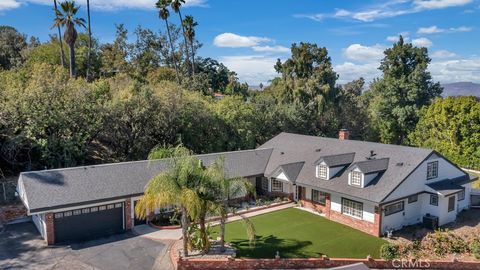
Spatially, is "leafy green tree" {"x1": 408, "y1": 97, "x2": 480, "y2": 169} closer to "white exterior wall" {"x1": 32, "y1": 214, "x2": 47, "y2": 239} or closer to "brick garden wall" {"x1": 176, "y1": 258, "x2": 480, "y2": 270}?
"brick garden wall" {"x1": 176, "y1": 258, "x2": 480, "y2": 270}

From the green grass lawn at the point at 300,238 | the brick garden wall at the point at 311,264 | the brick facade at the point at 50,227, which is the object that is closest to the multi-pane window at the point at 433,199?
the green grass lawn at the point at 300,238

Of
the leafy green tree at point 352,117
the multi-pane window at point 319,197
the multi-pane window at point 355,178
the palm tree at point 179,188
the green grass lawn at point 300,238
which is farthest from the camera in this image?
the leafy green tree at point 352,117

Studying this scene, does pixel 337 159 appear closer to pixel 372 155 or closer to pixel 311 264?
pixel 372 155

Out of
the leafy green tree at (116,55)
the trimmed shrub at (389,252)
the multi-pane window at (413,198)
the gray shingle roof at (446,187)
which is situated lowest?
the trimmed shrub at (389,252)

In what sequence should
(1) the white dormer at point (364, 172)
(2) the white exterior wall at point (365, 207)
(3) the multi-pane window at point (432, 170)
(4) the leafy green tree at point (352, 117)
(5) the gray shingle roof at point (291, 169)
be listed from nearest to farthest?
(2) the white exterior wall at point (365, 207), (1) the white dormer at point (364, 172), (3) the multi-pane window at point (432, 170), (5) the gray shingle roof at point (291, 169), (4) the leafy green tree at point (352, 117)

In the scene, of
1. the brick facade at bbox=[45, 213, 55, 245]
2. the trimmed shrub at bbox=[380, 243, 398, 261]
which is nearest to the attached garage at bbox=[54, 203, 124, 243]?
the brick facade at bbox=[45, 213, 55, 245]

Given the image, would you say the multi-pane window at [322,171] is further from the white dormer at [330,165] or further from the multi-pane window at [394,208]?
the multi-pane window at [394,208]

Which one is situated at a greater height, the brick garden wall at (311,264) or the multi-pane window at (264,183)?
the multi-pane window at (264,183)
